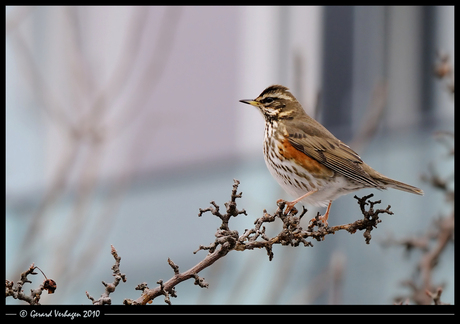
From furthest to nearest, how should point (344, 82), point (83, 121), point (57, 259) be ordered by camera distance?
point (344, 82)
point (83, 121)
point (57, 259)

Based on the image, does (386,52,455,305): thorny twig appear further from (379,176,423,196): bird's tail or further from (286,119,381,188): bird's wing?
(286,119,381,188): bird's wing

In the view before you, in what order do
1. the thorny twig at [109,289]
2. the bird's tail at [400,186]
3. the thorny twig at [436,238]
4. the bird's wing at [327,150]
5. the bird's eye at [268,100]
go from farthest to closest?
the bird's eye at [268,100]
the bird's wing at [327,150]
the bird's tail at [400,186]
the thorny twig at [436,238]
the thorny twig at [109,289]

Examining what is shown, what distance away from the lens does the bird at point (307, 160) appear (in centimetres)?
466

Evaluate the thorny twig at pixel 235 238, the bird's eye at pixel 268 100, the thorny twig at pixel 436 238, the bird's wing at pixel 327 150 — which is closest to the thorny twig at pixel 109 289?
the thorny twig at pixel 235 238

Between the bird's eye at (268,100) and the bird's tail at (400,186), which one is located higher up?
the bird's eye at (268,100)

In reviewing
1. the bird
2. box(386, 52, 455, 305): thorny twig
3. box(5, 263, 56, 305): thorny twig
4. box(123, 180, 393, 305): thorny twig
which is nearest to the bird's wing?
the bird

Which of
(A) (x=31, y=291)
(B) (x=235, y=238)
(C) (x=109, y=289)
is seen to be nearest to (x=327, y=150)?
(B) (x=235, y=238)

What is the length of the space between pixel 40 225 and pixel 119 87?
1364 mm

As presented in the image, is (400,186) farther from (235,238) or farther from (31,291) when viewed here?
(31,291)

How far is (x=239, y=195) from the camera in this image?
2.75 meters

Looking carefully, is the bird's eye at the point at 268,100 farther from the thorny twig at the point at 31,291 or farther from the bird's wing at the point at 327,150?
the thorny twig at the point at 31,291

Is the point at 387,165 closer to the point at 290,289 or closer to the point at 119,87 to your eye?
the point at 290,289

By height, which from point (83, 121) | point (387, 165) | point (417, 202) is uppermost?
point (83, 121)
